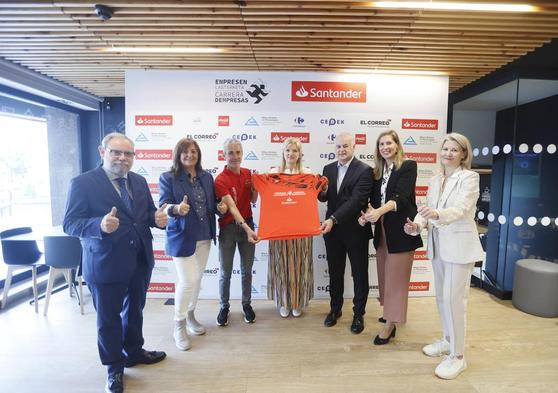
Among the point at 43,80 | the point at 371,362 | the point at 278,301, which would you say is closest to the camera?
the point at 371,362

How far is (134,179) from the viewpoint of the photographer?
2293mm

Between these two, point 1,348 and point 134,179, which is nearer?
point 134,179

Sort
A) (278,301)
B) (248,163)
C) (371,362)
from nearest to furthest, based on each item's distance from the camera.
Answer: (371,362) < (278,301) < (248,163)

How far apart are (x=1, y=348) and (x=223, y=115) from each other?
10.8 feet

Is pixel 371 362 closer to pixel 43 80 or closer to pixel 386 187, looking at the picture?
pixel 386 187

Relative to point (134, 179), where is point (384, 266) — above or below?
below

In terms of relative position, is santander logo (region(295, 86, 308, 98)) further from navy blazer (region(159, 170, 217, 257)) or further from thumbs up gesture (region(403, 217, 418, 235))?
thumbs up gesture (region(403, 217, 418, 235))

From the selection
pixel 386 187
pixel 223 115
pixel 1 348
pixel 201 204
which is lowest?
pixel 1 348

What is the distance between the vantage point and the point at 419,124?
3.92 m

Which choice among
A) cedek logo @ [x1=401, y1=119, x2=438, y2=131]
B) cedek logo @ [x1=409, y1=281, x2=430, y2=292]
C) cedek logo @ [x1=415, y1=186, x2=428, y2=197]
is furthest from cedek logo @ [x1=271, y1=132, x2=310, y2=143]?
cedek logo @ [x1=409, y1=281, x2=430, y2=292]

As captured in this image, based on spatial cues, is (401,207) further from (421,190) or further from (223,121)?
(223,121)

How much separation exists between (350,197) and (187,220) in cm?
151

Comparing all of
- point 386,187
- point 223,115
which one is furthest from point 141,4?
point 386,187

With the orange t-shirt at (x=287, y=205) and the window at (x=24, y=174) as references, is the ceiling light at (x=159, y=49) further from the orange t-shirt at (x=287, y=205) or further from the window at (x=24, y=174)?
the window at (x=24, y=174)
